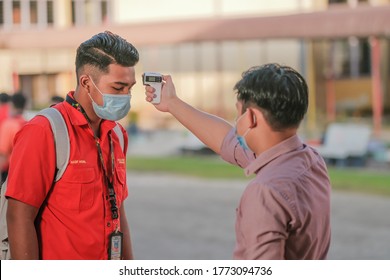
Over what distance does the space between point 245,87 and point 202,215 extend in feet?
31.7

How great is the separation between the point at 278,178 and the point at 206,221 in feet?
30.4

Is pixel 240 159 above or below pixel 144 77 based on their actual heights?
below

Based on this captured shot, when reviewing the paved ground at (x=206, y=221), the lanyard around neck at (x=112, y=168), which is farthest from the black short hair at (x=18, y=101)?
the lanyard around neck at (x=112, y=168)

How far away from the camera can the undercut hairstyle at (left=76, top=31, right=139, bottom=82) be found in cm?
338

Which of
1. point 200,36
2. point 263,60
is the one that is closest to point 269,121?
point 200,36

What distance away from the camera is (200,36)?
81.5 feet

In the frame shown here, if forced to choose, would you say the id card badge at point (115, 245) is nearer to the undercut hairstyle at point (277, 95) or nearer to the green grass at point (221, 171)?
the undercut hairstyle at point (277, 95)

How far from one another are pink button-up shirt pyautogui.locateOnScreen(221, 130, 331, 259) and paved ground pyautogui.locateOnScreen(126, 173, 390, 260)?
21.8 feet

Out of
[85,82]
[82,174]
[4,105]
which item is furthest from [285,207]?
[4,105]

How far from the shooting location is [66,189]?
323 centimetres

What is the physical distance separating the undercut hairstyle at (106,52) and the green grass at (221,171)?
11004 millimetres

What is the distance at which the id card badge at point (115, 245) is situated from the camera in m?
3.36

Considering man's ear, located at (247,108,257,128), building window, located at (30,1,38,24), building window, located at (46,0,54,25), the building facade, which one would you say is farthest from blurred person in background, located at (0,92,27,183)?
building window, located at (30,1,38,24)
